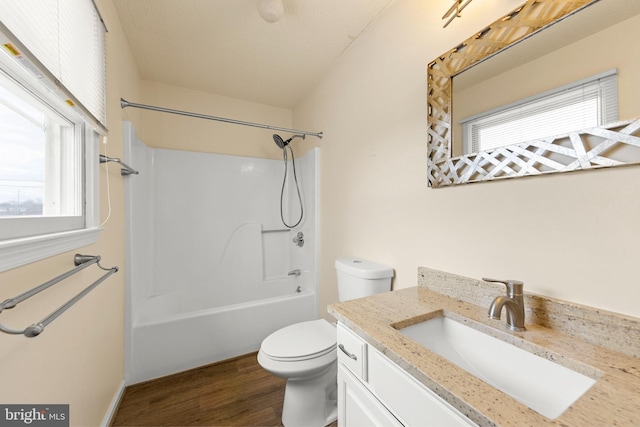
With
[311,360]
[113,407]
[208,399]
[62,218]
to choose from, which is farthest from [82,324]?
[311,360]

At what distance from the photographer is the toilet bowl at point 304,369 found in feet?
4.09

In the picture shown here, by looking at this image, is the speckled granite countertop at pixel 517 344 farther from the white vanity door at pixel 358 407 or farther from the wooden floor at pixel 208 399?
the wooden floor at pixel 208 399

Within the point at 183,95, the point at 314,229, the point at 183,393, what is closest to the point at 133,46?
the point at 183,95

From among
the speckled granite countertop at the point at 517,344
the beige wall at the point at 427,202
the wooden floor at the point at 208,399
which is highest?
the beige wall at the point at 427,202

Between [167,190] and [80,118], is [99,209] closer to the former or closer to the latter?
[80,118]

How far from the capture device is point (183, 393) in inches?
63.8

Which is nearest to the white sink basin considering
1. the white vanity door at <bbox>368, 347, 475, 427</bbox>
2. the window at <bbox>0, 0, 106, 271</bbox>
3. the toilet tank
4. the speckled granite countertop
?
the speckled granite countertop

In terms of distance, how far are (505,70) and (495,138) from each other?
24 cm

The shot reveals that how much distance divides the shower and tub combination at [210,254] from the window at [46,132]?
0.60 m

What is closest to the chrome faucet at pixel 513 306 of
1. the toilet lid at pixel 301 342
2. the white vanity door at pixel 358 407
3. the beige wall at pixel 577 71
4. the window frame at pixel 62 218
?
the white vanity door at pixel 358 407

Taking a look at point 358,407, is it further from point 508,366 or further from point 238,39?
point 238,39

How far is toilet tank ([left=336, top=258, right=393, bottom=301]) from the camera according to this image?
4.37 ft

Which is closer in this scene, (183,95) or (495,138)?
(495,138)

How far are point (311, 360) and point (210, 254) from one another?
160 centimetres
